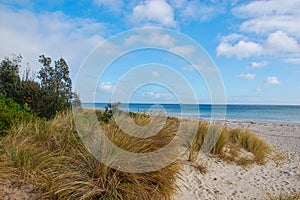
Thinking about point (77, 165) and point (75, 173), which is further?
point (77, 165)

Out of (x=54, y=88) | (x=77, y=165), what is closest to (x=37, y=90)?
(x=54, y=88)

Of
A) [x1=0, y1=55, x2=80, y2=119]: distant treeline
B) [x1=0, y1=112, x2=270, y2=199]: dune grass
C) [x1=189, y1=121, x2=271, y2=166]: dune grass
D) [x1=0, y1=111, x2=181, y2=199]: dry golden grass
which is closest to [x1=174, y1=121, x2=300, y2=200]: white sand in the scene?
[x1=189, y1=121, x2=271, y2=166]: dune grass

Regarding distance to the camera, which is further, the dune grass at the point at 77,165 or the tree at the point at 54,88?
the tree at the point at 54,88

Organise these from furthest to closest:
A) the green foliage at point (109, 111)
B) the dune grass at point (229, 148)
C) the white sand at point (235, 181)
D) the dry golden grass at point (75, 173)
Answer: the green foliage at point (109, 111)
the dune grass at point (229, 148)
the white sand at point (235, 181)
the dry golden grass at point (75, 173)

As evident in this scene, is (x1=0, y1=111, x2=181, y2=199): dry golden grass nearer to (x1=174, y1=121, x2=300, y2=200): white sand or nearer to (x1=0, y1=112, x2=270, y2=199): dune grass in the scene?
(x1=0, y1=112, x2=270, y2=199): dune grass

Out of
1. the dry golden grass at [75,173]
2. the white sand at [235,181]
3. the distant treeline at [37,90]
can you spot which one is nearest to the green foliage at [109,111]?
the distant treeline at [37,90]

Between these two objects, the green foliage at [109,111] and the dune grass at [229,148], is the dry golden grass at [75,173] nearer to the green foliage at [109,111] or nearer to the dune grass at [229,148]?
the dune grass at [229,148]

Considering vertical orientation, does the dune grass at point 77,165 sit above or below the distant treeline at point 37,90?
below

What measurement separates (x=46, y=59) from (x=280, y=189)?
959cm

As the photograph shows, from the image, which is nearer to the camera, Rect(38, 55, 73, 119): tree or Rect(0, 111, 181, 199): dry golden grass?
Rect(0, 111, 181, 199): dry golden grass

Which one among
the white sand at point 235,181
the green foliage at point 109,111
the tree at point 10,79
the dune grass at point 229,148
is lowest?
the white sand at point 235,181

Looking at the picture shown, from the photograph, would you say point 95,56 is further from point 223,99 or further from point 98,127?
point 223,99

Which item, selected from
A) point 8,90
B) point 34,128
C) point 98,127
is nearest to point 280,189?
point 98,127

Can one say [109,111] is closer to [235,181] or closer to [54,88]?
[54,88]
